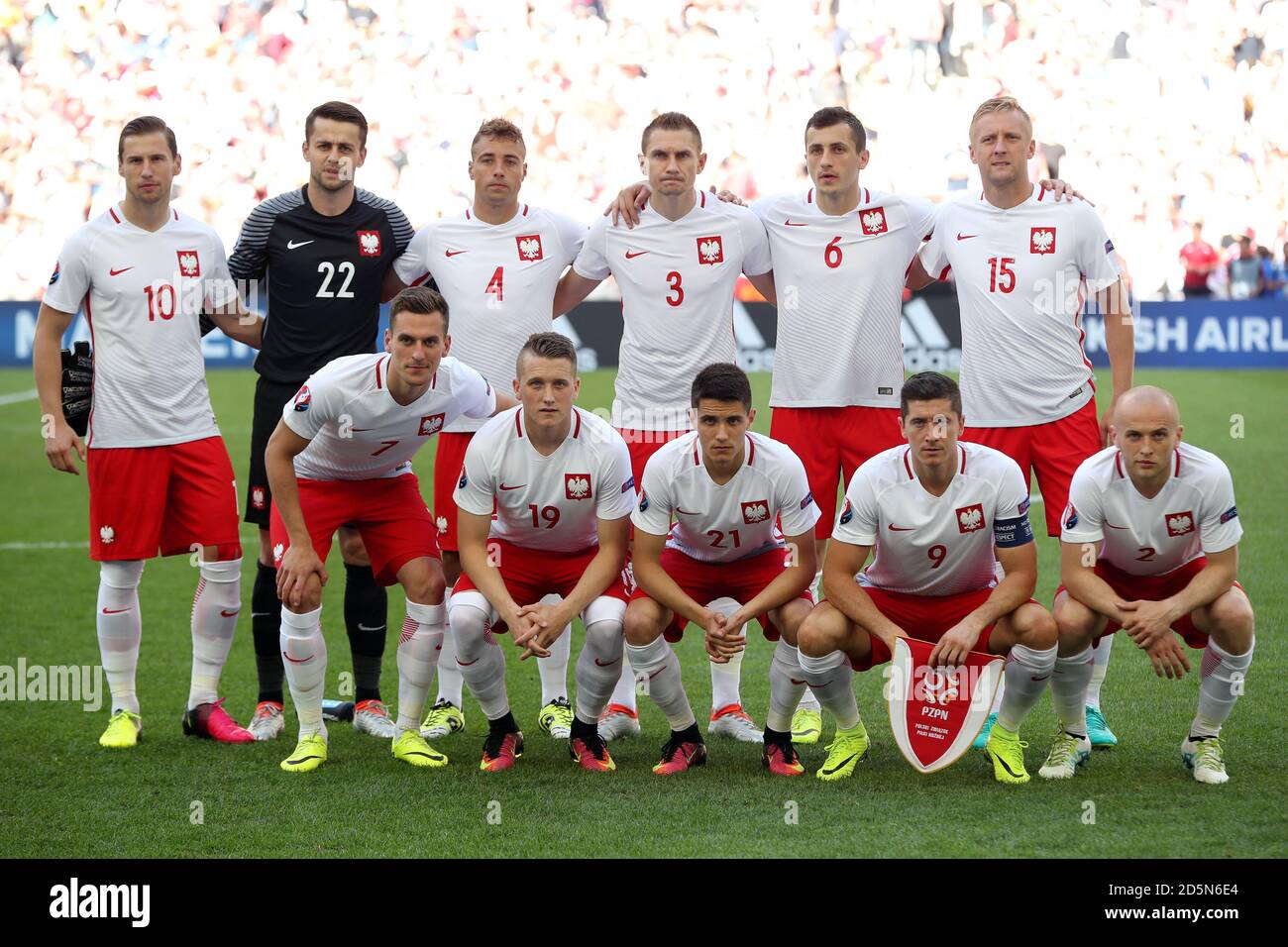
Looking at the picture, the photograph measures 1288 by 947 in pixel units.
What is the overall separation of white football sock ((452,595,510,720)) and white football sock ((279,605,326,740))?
21.1 inches

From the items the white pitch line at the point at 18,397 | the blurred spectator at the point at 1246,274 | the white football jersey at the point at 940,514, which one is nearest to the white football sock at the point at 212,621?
the white football jersey at the point at 940,514

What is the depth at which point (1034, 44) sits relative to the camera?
69.0 feet

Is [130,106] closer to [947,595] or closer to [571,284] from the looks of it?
[571,284]

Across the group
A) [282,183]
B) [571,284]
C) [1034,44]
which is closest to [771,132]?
[1034,44]

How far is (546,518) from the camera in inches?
207

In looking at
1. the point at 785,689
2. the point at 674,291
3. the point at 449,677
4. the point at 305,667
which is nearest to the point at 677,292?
the point at 674,291

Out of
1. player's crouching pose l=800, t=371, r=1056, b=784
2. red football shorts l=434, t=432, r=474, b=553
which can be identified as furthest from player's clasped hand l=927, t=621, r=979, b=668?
red football shorts l=434, t=432, r=474, b=553

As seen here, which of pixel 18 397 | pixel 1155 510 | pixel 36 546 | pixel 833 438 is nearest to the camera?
pixel 1155 510

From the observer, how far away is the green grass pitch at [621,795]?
4.16 metres

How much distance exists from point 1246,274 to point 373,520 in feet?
52.8

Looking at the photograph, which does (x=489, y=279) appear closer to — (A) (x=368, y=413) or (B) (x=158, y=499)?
(A) (x=368, y=413)

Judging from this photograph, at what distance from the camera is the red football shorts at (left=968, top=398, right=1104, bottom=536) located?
5.55m

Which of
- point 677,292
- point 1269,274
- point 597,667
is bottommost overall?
point 597,667

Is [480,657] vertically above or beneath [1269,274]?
beneath
